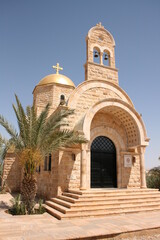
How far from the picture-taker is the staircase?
23.2 feet

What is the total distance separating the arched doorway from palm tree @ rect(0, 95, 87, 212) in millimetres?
2924

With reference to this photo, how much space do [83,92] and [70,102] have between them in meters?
1.07

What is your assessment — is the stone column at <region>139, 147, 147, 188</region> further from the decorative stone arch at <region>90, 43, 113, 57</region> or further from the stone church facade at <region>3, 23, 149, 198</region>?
the decorative stone arch at <region>90, 43, 113, 57</region>

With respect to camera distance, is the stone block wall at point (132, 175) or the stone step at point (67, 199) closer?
the stone step at point (67, 199)

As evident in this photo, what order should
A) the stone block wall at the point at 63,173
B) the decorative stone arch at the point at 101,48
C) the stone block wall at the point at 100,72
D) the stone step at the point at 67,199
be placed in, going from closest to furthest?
1. the stone step at the point at 67,199
2. the stone block wall at the point at 63,173
3. the stone block wall at the point at 100,72
4. the decorative stone arch at the point at 101,48

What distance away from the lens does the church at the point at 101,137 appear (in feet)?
32.2

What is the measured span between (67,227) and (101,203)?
253 cm

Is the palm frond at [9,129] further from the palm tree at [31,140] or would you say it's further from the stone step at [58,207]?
the stone step at [58,207]

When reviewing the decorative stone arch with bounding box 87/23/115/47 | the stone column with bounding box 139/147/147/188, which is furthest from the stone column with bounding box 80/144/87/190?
the decorative stone arch with bounding box 87/23/115/47

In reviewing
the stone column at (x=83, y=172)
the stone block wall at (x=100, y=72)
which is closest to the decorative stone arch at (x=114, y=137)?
the stone column at (x=83, y=172)

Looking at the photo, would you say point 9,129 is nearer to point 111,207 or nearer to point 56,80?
point 111,207

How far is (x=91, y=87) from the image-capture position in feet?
37.8

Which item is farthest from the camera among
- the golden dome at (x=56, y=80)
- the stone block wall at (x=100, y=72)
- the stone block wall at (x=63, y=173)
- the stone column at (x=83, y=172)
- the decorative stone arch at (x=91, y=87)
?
the golden dome at (x=56, y=80)

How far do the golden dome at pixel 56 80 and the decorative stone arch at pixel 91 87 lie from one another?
6093 mm
